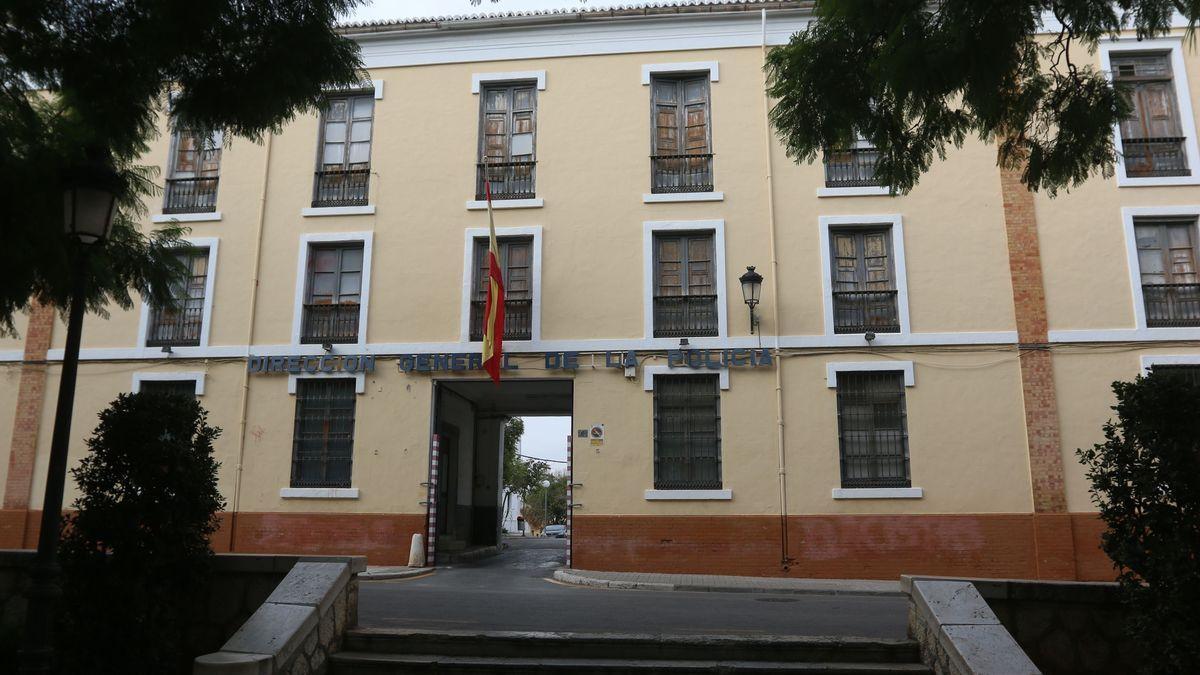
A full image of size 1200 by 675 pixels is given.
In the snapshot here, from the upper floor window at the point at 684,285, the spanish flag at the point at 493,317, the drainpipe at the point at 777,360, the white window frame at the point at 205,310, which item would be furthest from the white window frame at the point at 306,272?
the drainpipe at the point at 777,360

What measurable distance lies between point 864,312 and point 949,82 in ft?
30.8

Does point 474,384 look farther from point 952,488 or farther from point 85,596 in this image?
point 85,596

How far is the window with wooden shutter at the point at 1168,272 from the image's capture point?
15.4 m

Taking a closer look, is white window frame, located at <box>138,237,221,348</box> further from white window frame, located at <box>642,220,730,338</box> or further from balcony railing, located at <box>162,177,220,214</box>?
white window frame, located at <box>642,220,730,338</box>

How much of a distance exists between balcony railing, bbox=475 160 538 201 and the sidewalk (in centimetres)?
719

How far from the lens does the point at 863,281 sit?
16109mm

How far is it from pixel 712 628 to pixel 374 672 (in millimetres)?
3057

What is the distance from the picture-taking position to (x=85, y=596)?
587cm

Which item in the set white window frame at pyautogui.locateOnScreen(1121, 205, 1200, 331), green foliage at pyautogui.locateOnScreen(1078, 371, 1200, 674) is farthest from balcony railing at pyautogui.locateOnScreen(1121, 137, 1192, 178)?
green foliage at pyautogui.locateOnScreen(1078, 371, 1200, 674)

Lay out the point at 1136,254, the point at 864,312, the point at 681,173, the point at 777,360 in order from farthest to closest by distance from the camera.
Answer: the point at 681,173, the point at 864,312, the point at 777,360, the point at 1136,254

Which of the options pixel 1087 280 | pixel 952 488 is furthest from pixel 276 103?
pixel 1087 280

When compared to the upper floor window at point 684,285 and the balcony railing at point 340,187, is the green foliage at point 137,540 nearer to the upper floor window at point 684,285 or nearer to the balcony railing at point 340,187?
the upper floor window at point 684,285

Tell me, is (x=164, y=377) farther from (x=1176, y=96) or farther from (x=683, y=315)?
(x=1176, y=96)

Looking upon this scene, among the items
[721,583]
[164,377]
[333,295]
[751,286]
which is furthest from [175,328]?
[721,583]
